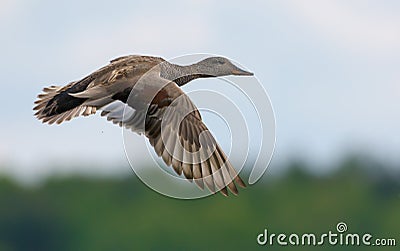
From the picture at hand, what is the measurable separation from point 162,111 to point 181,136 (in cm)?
31

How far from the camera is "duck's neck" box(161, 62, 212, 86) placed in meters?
14.3

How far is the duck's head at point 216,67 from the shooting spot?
1483 centimetres

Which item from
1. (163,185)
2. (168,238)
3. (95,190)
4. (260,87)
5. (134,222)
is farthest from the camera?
(95,190)

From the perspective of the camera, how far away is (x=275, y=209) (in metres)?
62.2

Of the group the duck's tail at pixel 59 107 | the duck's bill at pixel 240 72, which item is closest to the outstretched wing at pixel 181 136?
the duck's tail at pixel 59 107

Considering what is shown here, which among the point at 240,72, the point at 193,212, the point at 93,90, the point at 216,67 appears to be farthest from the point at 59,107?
the point at 193,212

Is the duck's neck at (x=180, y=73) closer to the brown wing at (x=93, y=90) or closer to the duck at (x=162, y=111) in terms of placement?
the duck at (x=162, y=111)

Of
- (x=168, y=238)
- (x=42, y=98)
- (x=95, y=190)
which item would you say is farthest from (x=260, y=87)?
(x=95, y=190)

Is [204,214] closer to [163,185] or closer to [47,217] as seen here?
[47,217]

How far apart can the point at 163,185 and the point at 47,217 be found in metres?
48.5

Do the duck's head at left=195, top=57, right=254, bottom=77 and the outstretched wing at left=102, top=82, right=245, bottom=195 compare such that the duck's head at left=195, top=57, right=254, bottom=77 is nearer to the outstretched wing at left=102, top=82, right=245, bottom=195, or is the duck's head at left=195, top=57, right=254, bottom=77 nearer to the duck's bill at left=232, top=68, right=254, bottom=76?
the duck's bill at left=232, top=68, right=254, bottom=76

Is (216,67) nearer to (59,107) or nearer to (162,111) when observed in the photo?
(162,111)

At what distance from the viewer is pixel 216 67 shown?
48.9ft

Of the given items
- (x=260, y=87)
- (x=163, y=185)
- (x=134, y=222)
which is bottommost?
(x=134, y=222)
